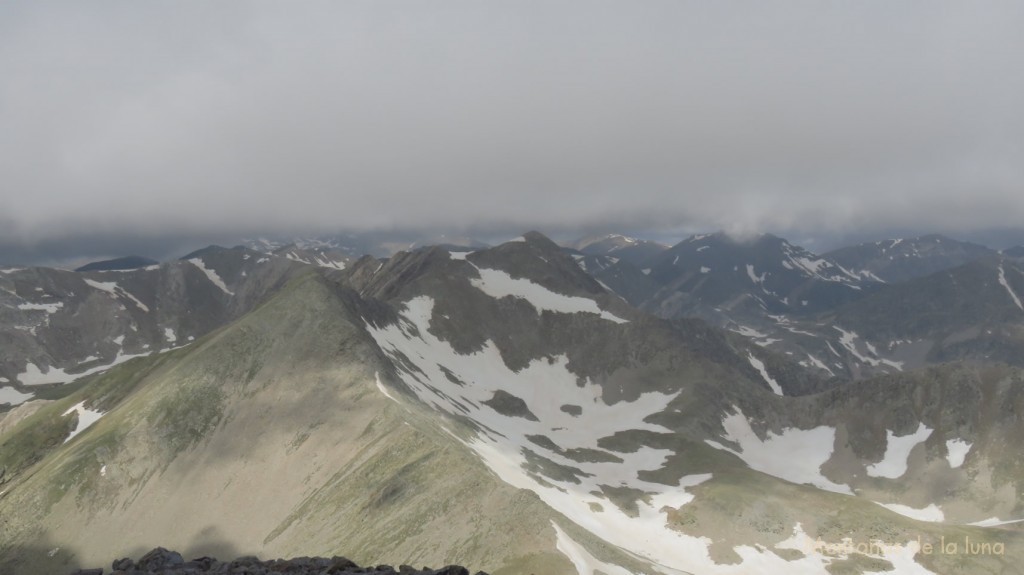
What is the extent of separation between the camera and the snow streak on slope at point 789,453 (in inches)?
7003

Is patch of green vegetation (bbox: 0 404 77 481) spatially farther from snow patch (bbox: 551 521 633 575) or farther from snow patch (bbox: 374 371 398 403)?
snow patch (bbox: 551 521 633 575)

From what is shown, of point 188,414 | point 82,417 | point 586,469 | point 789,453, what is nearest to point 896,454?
point 789,453

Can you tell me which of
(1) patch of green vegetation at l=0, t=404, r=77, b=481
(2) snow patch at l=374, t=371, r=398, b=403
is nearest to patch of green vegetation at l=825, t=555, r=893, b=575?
(2) snow patch at l=374, t=371, r=398, b=403

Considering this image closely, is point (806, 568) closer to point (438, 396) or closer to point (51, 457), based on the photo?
point (438, 396)

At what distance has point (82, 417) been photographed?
15588cm

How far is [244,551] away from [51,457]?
6928 centimetres

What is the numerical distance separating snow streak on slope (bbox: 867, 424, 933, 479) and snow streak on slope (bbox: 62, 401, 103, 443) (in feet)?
712

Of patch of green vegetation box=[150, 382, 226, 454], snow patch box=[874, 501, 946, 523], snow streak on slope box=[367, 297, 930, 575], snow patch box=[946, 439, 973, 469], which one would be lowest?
snow patch box=[874, 501, 946, 523]

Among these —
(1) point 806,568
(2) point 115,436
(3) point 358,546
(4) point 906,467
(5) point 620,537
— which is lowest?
(4) point 906,467

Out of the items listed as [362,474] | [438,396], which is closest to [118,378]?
[438,396]

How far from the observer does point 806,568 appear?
109875 millimetres

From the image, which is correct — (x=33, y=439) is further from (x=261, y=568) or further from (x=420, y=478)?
(x=261, y=568)

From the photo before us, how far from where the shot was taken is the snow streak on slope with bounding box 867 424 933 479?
17238 centimetres

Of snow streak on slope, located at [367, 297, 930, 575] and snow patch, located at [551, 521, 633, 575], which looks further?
snow streak on slope, located at [367, 297, 930, 575]
